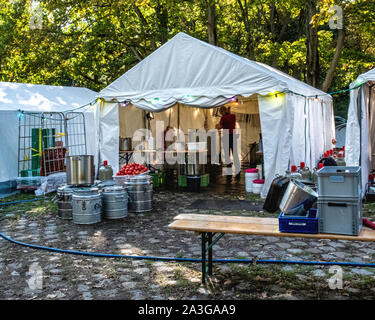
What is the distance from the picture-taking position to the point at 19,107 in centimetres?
1165

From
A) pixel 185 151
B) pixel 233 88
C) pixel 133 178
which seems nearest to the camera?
pixel 133 178

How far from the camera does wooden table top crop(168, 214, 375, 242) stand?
374cm

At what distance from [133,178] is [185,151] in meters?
3.22

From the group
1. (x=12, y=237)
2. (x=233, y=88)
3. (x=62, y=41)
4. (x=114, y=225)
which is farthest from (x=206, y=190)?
(x=62, y=41)

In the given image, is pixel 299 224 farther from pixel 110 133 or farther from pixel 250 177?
pixel 110 133

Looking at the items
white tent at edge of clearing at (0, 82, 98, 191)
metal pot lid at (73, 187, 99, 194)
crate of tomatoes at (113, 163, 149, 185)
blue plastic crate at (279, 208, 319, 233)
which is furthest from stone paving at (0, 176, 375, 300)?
white tent at edge of clearing at (0, 82, 98, 191)

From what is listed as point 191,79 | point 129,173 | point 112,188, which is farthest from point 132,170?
point 191,79

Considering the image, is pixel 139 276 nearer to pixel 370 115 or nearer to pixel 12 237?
pixel 12 237

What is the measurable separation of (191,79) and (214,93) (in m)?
0.84

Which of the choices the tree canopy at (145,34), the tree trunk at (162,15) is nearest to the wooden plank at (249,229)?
the tree canopy at (145,34)

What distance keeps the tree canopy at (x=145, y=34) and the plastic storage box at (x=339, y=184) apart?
12.7m

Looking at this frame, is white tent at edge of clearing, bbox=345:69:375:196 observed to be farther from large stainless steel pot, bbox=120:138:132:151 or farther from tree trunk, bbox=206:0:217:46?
tree trunk, bbox=206:0:217:46
